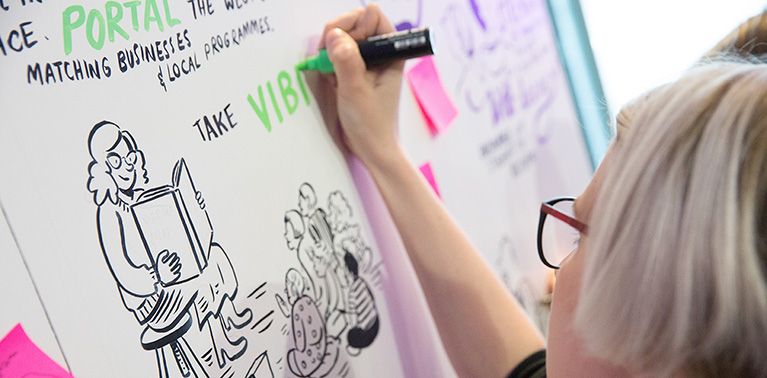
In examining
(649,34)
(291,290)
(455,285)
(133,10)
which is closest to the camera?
(133,10)

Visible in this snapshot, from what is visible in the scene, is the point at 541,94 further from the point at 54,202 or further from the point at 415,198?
the point at 54,202

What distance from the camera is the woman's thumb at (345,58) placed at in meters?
0.72

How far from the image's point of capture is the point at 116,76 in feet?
1.75

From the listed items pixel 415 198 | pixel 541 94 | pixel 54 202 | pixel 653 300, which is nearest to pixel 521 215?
pixel 541 94

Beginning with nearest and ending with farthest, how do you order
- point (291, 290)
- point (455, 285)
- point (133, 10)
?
point (133, 10) → point (291, 290) → point (455, 285)

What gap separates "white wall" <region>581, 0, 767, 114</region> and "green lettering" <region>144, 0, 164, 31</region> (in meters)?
1.04

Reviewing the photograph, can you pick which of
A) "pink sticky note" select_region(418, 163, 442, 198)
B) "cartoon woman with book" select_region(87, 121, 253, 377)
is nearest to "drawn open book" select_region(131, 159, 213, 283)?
"cartoon woman with book" select_region(87, 121, 253, 377)

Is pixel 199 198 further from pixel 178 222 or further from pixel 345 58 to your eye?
pixel 345 58

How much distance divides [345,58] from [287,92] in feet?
0.20

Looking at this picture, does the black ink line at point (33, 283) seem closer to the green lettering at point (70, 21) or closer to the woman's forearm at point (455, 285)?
the green lettering at point (70, 21)

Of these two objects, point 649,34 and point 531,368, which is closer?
point 531,368

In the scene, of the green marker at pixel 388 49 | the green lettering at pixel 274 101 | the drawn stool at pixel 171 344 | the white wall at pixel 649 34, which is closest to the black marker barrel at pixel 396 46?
the green marker at pixel 388 49

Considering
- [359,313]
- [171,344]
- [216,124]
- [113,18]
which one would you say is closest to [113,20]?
[113,18]

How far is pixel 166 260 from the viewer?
0.55 m
